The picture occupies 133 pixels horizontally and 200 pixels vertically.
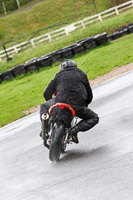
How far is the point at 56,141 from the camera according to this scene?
7.20 meters

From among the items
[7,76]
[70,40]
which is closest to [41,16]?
[70,40]

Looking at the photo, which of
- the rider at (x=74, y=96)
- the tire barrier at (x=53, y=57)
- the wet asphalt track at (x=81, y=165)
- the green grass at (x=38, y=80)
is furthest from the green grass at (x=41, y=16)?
the rider at (x=74, y=96)

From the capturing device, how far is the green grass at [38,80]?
52.6ft

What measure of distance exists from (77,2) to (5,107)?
47190 millimetres

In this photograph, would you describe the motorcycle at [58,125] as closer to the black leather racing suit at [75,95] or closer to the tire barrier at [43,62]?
the black leather racing suit at [75,95]

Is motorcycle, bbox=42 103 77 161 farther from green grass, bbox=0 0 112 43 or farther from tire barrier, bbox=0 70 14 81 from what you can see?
green grass, bbox=0 0 112 43

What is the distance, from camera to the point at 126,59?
19.4 m

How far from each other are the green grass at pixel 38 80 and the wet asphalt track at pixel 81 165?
4.84 meters

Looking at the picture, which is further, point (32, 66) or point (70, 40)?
point (70, 40)

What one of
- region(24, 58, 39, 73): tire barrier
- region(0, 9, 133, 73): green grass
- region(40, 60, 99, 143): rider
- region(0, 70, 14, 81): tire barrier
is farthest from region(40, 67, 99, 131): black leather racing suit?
region(0, 9, 133, 73): green grass

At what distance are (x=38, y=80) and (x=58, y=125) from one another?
1447cm

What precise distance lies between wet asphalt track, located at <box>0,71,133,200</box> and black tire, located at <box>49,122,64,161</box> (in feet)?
0.60

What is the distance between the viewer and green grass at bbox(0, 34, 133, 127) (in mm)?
16044

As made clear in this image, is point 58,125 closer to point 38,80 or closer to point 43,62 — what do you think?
point 38,80
